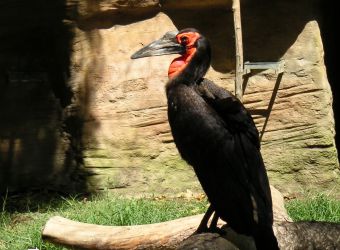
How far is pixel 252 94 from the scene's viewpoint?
6.37 meters

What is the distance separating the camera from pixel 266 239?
3.30m

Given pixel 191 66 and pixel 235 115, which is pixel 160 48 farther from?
pixel 235 115

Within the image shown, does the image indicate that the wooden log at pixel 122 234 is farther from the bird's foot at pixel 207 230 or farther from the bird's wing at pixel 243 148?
the bird's wing at pixel 243 148

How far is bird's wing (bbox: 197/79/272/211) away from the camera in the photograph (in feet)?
11.6

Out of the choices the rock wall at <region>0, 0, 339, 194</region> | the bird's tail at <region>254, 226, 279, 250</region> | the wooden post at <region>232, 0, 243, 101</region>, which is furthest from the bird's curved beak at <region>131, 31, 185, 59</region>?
the rock wall at <region>0, 0, 339, 194</region>

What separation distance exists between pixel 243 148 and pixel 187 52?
2.28 feet

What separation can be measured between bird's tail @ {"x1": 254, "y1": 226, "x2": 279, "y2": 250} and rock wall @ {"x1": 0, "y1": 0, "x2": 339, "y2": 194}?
118 inches

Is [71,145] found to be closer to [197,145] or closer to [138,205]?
[138,205]

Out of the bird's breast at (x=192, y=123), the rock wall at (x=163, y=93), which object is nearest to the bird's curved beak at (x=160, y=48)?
the bird's breast at (x=192, y=123)

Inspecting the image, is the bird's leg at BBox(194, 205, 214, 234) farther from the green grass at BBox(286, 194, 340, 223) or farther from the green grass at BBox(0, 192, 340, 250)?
the green grass at BBox(286, 194, 340, 223)

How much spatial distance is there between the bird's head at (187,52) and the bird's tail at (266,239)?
93 cm

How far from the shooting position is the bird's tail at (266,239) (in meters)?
3.29

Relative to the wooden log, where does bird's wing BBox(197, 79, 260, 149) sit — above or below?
above

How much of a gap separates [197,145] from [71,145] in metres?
3.06
